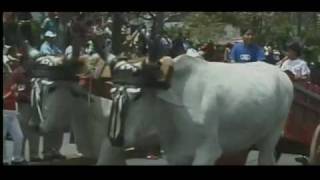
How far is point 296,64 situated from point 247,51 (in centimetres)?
45

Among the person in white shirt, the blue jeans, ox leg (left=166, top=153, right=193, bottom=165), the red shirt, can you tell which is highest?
the person in white shirt

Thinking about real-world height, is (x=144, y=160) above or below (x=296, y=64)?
below

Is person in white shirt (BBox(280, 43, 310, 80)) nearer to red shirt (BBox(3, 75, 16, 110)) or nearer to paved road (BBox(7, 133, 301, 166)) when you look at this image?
paved road (BBox(7, 133, 301, 166))

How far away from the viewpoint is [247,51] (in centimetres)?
1034

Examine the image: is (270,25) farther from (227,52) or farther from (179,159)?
(179,159)

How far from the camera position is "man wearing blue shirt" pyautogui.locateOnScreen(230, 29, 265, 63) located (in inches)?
406

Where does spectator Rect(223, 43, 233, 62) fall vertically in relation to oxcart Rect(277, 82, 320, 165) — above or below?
above

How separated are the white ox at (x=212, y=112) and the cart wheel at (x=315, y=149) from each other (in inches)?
12.4

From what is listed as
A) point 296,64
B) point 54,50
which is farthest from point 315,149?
point 54,50

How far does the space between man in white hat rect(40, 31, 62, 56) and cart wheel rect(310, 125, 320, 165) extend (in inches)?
94.2

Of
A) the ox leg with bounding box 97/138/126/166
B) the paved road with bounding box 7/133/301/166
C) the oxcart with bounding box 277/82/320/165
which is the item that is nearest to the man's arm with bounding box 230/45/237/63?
the oxcart with bounding box 277/82/320/165

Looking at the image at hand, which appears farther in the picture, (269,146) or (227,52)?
(269,146)

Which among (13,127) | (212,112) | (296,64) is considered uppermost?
(296,64)
